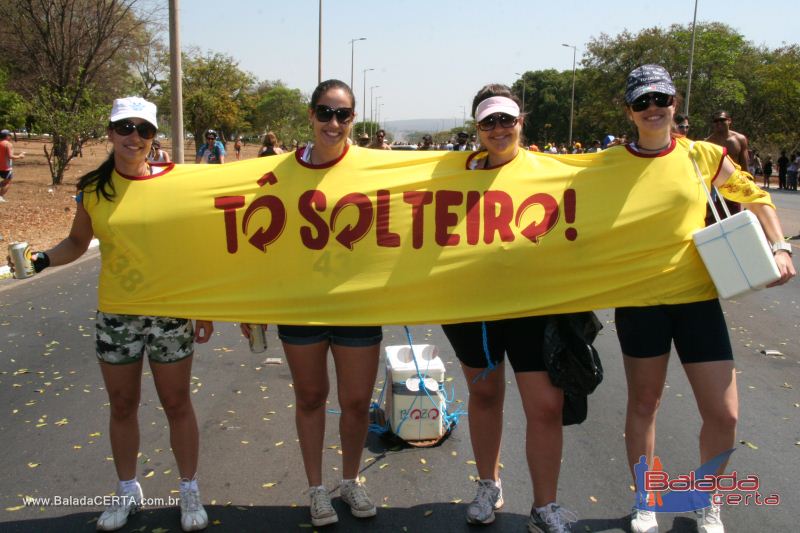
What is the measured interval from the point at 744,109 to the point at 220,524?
165 feet

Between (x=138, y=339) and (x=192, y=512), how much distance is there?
89 centimetres

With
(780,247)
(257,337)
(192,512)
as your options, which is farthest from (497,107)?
(192,512)

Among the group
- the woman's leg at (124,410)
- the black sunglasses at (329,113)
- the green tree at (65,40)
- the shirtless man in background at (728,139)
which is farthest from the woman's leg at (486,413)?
the green tree at (65,40)

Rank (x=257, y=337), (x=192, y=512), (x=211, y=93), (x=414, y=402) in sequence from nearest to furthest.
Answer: (x=192, y=512)
(x=257, y=337)
(x=414, y=402)
(x=211, y=93)

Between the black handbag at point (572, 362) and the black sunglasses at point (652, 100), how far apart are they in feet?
3.39

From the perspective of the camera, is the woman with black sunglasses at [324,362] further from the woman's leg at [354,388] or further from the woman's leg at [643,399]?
the woman's leg at [643,399]

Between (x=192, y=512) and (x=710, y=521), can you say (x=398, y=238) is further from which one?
(x=710, y=521)

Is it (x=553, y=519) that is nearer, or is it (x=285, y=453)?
(x=553, y=519)

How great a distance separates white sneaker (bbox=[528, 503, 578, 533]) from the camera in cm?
324

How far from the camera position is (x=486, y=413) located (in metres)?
3.54

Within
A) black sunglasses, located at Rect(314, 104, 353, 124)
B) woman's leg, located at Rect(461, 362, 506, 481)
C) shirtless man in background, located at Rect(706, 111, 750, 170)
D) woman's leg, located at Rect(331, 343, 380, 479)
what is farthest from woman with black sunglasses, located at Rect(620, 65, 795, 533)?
shirtless man in background, located at Rect(706, 111, 750, 170)

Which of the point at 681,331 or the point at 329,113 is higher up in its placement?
the point at 329,113

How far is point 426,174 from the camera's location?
3633 mm

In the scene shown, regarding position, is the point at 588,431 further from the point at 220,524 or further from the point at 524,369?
the point at 220,524
